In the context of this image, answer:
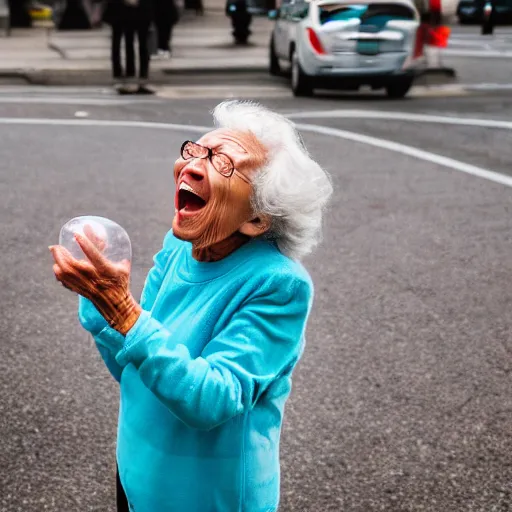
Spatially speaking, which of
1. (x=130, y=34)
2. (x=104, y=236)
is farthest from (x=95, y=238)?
(x=130, y=34)

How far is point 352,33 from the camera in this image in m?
15.6

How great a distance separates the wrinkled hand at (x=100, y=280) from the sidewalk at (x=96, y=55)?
1590cm

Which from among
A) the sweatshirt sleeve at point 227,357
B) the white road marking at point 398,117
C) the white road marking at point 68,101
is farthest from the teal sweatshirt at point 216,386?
the white road marking at point 68,101

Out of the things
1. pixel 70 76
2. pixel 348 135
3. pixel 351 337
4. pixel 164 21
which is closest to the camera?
pixel 351 337

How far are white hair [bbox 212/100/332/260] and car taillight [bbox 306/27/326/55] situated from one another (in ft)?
44.4

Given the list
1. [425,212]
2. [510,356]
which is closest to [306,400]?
[510,356]

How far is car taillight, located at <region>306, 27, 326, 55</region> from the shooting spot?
15.6 metres

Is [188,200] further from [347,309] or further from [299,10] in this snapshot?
[299,10]

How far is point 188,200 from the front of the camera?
2.20m

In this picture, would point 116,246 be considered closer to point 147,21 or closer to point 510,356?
point 510,356

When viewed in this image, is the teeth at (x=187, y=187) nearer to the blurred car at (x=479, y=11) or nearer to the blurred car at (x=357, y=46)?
the blurred car at (x=357, y=46)

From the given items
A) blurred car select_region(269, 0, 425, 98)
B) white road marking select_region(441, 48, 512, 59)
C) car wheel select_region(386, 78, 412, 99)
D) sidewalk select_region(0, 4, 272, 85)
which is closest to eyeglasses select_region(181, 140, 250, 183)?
blurred car select_region(269, 0, 425, 98)

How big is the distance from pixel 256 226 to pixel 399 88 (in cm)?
1429

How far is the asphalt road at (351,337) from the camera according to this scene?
12.6ft
